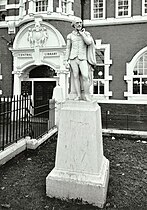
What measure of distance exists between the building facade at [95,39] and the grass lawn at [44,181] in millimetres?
6500

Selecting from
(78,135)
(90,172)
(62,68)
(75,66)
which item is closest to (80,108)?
(78,135)

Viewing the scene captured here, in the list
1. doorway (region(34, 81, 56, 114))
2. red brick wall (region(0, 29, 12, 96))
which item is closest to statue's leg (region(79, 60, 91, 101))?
doorway (region(34, 81, 56, 114))

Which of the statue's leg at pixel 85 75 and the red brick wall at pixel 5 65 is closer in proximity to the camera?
the statue's leg at pixel 85 75

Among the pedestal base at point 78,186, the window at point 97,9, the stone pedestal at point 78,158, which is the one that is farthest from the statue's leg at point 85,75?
the window at point 97,9

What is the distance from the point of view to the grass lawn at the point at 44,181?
4207 mm

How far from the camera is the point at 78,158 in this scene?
14.6 ft

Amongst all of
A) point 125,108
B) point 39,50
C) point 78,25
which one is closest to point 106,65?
point 125,108

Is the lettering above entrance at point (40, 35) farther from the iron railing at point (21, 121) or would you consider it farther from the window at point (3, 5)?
the iron railing at point (21, 121)

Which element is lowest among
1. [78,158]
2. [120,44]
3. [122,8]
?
[78,158]

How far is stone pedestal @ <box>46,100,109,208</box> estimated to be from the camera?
4316 mm

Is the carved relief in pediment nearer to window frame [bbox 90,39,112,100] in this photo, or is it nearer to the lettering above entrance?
the lettering above entrance

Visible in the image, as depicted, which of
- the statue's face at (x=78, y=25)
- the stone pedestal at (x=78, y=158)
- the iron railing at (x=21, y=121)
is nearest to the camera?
the stone pedestal at (x=78, y=158)

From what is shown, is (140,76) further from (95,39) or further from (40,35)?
(40,35)

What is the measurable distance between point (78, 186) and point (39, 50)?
10.8 meters
